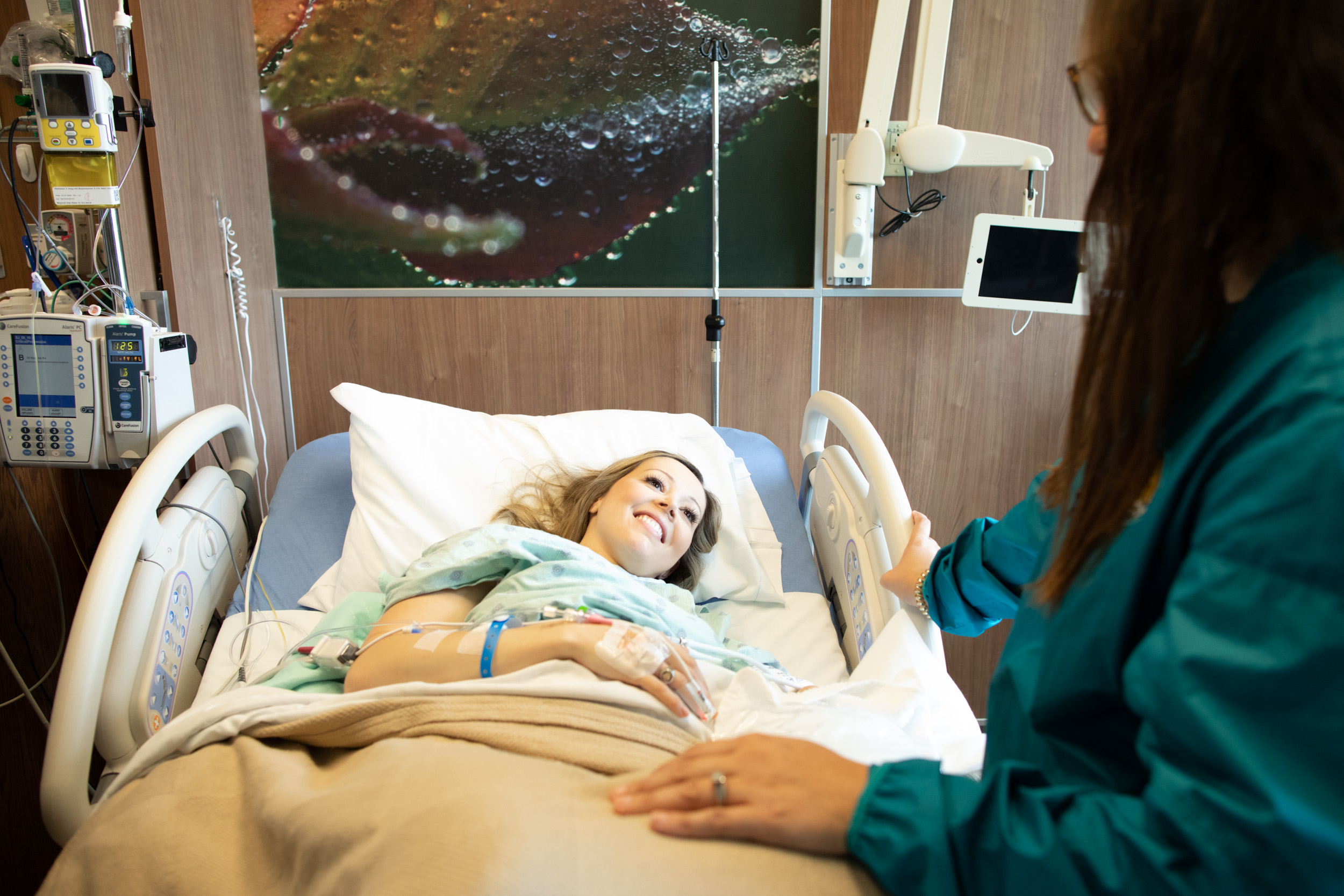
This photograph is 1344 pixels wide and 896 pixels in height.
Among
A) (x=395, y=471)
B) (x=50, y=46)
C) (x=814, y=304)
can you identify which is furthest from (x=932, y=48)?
(x=50, y=46)

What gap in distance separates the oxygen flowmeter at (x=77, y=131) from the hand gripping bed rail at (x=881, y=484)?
1548mm

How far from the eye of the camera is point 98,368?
1548mm

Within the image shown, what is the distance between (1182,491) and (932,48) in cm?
181

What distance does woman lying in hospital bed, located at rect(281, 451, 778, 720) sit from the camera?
117 cm

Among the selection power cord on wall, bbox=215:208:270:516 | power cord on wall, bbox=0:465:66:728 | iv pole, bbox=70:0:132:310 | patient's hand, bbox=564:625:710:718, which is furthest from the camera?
power cord on wall, bbox=215:208:270:516

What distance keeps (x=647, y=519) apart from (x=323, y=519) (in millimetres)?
822

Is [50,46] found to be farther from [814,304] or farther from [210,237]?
[814,304]

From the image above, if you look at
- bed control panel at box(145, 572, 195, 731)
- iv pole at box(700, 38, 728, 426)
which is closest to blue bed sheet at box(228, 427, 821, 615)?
bed control panel at box(145, 572, 195, 731)

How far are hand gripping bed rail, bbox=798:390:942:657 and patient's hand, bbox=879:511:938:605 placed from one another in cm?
2

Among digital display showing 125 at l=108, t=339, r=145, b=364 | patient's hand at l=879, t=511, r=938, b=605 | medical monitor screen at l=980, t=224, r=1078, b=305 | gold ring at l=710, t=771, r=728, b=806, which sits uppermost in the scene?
medical monitor screen at l=980, t=224, r=1078, b=305

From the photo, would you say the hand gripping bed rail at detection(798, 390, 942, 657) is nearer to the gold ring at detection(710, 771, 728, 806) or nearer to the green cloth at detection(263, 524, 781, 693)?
the green cloth at detection(263, 524, 781, 693)

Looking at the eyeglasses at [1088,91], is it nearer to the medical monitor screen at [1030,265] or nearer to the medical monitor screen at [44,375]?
the medical monitor screen at [1030,265]

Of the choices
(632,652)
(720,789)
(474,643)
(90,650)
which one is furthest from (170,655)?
(720,789)

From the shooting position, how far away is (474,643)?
1198mm
